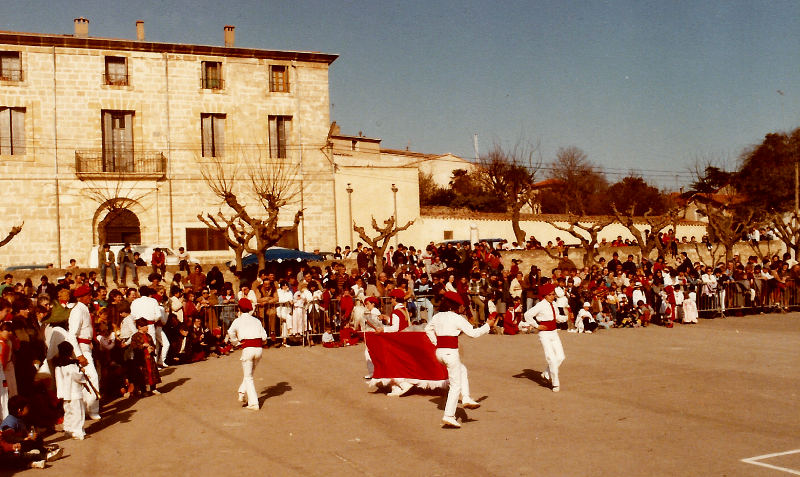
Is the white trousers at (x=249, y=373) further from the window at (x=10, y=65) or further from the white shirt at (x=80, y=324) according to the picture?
the window at (x=10, y=65)

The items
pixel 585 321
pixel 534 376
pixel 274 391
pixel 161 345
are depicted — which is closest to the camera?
pixel 274 391

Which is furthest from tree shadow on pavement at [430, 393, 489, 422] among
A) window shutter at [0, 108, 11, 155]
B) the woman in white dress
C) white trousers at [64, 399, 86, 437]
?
window shutter at [0, 108, 11, 155]

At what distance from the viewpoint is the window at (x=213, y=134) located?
39281mm

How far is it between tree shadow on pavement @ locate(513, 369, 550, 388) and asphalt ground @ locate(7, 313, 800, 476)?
37mm

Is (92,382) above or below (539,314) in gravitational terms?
below

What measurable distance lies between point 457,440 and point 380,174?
112 ft

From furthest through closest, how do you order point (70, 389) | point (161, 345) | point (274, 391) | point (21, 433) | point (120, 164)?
point (120, 164)
point (161, 345)
point (274, 391)
point (70, 389)
point (21, 433)

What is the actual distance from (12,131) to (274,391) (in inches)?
1116

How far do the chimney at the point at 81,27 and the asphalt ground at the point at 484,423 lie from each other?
27005mm

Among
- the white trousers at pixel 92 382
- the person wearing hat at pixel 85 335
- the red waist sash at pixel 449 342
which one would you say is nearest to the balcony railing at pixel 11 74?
the person wearing hat at pixel 85 335

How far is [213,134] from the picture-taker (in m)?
39.4

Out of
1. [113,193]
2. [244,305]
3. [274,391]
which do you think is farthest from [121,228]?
[244,305]

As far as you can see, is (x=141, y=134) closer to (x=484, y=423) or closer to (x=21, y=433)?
(x=21, y=433)

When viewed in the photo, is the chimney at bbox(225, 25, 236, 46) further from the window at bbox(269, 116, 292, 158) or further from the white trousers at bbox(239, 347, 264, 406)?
the white trousers at bbox(239, 347, 264, 406)
